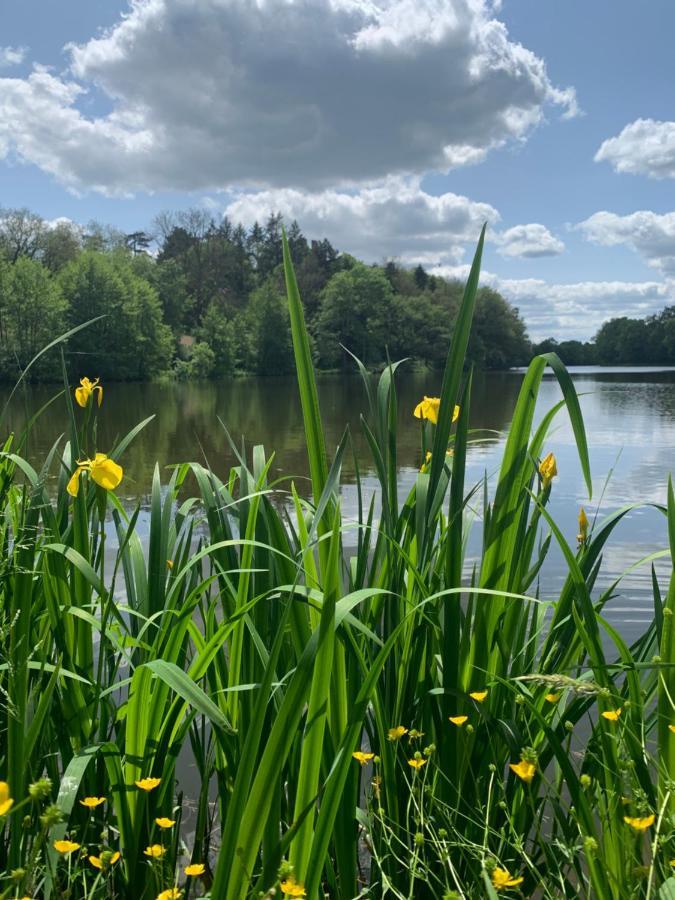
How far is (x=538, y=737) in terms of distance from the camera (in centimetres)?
138

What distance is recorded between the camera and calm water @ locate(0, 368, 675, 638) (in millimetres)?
5730

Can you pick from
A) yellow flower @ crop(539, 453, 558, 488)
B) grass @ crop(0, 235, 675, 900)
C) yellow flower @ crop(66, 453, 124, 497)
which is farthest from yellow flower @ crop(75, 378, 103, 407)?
yellow flower @ crop(539, 453, 558, 488)

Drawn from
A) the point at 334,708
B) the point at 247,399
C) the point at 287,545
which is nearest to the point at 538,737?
the point at 334,708

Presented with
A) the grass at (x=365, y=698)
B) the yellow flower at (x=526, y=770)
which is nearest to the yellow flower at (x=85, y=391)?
the grass at (x=365, y=698)

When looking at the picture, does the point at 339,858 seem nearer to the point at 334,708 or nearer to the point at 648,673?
the point at 334,708

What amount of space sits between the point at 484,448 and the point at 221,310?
175ft

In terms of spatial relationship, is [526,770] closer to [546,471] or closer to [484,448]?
[546,471]

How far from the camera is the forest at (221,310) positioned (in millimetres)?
37562

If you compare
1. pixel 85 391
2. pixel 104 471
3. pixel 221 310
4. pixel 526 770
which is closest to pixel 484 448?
pixel 85 391

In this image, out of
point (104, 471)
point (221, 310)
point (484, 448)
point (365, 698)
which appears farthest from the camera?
point (221, 310)

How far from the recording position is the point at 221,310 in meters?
63.5

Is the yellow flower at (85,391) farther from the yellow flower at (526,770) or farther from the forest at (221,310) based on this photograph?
the forest at (221,310)

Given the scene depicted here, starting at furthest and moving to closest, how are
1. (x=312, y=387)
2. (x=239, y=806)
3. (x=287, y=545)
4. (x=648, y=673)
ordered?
(x=648, y=673) → (x=287, y=545) → (x=312, y=387) → (x=239, y=806)

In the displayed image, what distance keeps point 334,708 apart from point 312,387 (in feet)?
1.92
